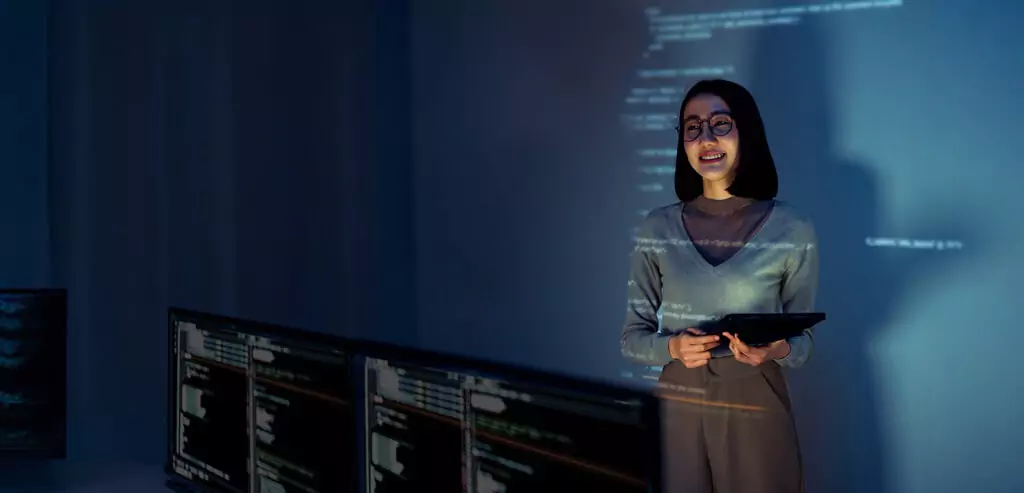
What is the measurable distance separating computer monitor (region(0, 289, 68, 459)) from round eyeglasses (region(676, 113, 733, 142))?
49.1 inches

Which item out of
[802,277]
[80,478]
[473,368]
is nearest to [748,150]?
[802,277]

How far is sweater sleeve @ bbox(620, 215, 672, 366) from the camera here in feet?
5.81

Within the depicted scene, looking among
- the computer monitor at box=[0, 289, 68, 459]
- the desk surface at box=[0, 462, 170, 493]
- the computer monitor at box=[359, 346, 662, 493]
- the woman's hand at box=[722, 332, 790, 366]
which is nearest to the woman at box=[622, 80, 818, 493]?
the woman's hand at box=[722, 332, 790, 366]

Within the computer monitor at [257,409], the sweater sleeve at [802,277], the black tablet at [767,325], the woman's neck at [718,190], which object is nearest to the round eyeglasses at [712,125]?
the woman's neck at [718,190]

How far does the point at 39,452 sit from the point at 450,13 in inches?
71.4

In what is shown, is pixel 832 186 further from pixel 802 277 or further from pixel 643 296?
pixel 643 296

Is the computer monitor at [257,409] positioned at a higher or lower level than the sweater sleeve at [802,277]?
lower

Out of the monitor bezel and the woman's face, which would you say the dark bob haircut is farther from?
the monitor bezel

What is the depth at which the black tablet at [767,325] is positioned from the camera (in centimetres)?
144

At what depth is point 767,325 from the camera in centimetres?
147

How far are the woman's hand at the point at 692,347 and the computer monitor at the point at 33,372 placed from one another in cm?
111

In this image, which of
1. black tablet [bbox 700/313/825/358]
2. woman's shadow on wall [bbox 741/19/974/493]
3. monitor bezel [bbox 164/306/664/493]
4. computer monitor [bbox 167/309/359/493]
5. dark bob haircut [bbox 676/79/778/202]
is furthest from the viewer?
woman's shadow on wall [bbox 741/19/974/493]

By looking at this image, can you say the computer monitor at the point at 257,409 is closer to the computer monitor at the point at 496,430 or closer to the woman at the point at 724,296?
the computer monitor at the point at 496,430

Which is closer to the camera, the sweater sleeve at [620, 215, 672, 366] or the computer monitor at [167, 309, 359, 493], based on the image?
the computer monitor at [167, 309, 359, 493]
